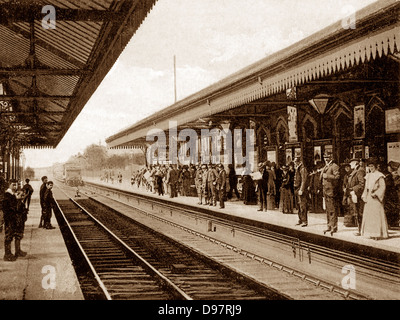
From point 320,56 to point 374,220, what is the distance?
10.7 feet

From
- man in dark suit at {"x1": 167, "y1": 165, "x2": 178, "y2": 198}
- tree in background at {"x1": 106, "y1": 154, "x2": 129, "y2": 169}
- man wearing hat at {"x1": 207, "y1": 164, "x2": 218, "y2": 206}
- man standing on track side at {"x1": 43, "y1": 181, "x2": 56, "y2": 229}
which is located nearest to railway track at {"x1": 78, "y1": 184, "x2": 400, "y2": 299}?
man standing on track side at {"x1": 43, "y1": 181, "x2": 56, "y2": 229}

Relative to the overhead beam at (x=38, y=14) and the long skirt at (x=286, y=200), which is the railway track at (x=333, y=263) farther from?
the overhead beam at (x=38, y=14)

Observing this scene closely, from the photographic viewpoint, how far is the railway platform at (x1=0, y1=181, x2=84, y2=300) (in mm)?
7199

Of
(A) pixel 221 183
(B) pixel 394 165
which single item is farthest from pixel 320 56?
(A) pixel 221 183

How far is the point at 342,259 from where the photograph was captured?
8.88 metres

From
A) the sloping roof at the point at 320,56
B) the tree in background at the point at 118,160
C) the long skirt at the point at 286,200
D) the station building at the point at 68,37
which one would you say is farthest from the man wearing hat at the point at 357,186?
the tree in background at the point at 118,160

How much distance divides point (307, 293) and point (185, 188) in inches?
761

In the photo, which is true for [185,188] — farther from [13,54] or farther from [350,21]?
[350,21]

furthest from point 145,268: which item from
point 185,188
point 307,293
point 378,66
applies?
point 185,188

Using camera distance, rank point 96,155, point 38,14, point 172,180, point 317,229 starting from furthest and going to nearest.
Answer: point 96,155 < point 172,180 < point 317,229 < point 38,14

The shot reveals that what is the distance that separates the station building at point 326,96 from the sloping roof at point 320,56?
0.01 metres

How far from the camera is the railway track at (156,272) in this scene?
7.81 m

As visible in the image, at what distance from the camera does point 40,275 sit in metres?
8.56

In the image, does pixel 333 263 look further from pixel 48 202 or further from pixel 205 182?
pixel 205 182
